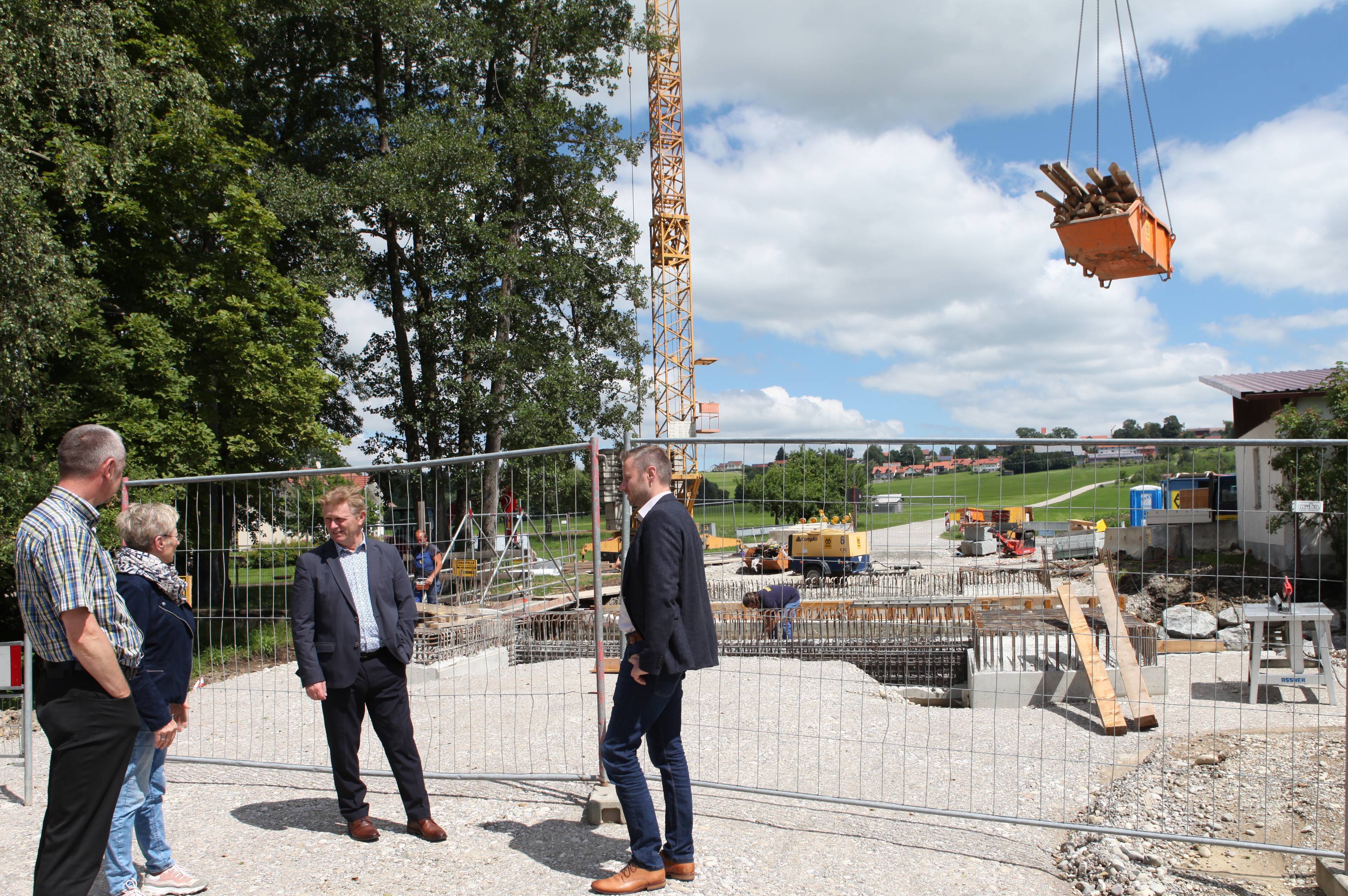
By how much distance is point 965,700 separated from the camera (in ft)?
38.2

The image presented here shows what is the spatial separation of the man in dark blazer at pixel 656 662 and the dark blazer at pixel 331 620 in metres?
1.24

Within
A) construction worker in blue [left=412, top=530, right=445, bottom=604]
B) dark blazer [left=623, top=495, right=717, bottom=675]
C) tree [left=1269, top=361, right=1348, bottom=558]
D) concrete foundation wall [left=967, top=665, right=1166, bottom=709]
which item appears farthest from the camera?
concrete foundation wall [left=967, top=665, right=1166, bottom=709]

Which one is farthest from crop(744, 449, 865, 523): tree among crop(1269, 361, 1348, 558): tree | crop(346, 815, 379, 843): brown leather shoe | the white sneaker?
the white sneaker

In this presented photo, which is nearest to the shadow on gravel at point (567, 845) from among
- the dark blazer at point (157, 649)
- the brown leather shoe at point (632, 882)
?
the brown leather shoe at point (632, 882)

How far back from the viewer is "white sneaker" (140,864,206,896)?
3785 millimetres

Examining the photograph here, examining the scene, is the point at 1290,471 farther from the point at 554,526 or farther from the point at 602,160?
the point at 602,160

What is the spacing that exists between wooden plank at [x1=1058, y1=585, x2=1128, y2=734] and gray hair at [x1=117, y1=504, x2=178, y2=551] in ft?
24.8

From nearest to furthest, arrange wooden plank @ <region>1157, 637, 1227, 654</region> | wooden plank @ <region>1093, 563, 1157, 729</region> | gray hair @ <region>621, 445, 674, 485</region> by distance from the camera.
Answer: gray hair @ <region>621, 445, 674, 485</region> → wooden plank @ <region>1093, 563, 1157, 729</region> → wooden plank @ <region>1157, 637, 1227, 654</region>

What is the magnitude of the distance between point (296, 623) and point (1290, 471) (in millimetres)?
10219

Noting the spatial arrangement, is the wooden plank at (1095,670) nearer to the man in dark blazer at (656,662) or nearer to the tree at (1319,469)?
the tree at (1319,469)

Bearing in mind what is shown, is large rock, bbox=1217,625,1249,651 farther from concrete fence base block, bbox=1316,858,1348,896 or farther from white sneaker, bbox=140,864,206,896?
white sneaker, bbox=140,864,206,896

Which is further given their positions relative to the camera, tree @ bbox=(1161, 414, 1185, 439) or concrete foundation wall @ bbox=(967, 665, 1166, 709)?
concrete foundation wall @ bbox=(967, 665, 1166, 709)

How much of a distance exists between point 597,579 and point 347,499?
1.27 metres

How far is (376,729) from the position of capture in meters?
4.13
